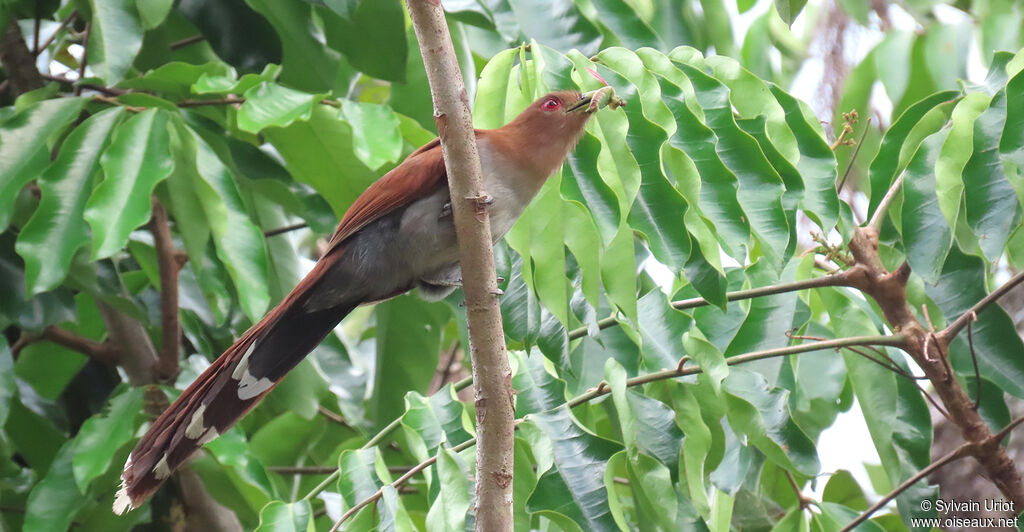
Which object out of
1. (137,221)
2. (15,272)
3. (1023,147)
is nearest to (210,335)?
(15,272)

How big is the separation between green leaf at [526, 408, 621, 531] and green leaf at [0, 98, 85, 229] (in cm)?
146

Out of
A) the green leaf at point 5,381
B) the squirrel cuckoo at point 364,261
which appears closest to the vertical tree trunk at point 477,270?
the squirrel cuckoo at point 364,261

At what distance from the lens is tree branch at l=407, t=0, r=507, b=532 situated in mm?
1875

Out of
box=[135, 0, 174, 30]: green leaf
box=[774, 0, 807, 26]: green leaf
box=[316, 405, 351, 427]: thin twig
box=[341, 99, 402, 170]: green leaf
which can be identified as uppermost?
box=[774, 0, 807, 26]: green leaf

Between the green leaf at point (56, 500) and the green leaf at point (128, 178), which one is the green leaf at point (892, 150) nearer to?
the green leaf at point (128, 178)

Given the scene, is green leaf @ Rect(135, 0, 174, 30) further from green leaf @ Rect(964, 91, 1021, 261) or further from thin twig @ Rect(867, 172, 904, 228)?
green leaf @ Rect(964, 91, 1021, 261)

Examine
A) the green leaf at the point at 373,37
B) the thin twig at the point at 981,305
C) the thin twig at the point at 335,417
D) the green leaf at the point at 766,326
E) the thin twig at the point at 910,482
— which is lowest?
the thin twig at the point at 335,417

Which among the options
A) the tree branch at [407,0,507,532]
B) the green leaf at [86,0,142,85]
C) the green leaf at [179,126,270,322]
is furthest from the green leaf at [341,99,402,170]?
the tree branch at [407,0,507,532]

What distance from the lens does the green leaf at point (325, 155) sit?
2943mm

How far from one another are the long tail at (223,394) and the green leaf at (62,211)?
449 mm

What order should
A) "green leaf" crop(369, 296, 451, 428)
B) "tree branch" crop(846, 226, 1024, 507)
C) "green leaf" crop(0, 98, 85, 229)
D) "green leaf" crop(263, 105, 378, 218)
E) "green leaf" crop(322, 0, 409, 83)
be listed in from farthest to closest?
1. "green leaf" crop(369, 296, 451, 428)
2. "green leaf" crop(322, 0, 409, 83)
3. "green leaf" crop(263, 105, 378, 218)
4. "green leaf" crop(0, 98, 85, 229)
5. "tree branch" crop(846, 226, 1024, 507)

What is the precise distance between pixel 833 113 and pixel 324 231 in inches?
97.4

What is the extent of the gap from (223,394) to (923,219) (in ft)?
5.42

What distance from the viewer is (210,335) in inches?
146
